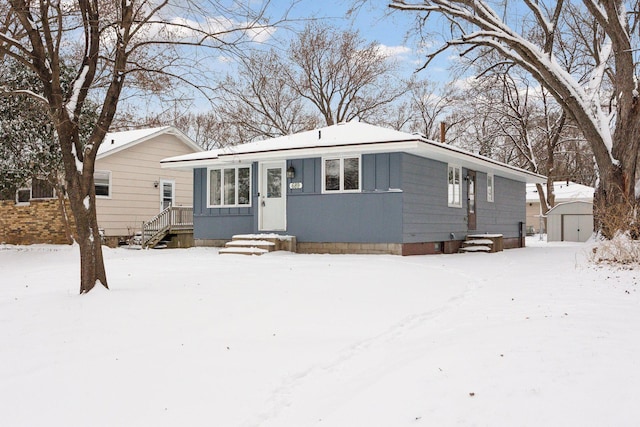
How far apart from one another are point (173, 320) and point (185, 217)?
14.6 m

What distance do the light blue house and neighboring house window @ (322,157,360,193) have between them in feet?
0.08

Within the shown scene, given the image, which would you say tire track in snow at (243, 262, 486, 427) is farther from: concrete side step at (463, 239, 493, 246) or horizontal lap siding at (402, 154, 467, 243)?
concrete side step at (463, 239, 493, 246)

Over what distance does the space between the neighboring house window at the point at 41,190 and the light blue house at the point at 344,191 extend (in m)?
5.83

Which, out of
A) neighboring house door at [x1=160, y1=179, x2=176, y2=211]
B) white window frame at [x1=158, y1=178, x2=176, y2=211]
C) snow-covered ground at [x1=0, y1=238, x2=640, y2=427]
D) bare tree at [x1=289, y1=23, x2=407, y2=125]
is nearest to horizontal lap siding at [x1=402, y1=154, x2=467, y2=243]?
snow-covered ground at [x1=0, y1=238, x2=640, y2=427]

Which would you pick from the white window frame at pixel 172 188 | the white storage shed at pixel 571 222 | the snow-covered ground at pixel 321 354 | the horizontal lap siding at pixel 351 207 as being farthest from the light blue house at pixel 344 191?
the white storage shed at pixel 571 222

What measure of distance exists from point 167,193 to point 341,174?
35.5 ft

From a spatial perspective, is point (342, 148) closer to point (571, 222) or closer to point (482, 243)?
point (482, 243)

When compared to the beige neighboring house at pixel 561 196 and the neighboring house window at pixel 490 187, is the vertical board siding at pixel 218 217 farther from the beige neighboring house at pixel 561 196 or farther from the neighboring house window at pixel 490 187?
the beige neighboring house at pixel 561 196

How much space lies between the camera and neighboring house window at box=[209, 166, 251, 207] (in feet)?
53.3

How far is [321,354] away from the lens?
4828 millimetres

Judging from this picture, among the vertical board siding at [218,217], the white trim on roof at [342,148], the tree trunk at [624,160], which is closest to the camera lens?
the white trim on roof at [342,148]

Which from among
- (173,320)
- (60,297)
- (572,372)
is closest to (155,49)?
(60,297)

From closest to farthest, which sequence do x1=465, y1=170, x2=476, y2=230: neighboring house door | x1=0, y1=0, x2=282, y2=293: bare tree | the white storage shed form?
x1=0, y1=0, x2=282, y2=293: bare tree
x1=465, y1=170, x2=476, y2=230: neighboring house door
the white storage shed

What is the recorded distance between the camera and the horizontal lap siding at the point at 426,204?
1392 centimetres
